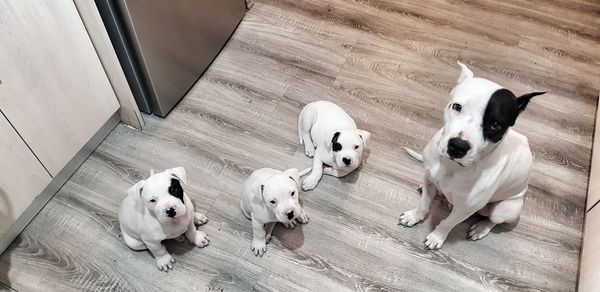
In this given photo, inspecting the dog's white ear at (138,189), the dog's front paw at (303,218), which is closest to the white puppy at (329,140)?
the dog's front paw at (303,218)

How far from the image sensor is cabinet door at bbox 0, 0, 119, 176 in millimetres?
1620

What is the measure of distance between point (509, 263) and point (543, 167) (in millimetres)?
552

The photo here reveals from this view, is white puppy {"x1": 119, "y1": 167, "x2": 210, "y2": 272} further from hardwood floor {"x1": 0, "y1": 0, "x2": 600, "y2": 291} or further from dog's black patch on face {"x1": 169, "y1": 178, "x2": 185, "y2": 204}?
hardwood floor {"x1": 0, "y1": 0, "x2": 600, "y2": 291}

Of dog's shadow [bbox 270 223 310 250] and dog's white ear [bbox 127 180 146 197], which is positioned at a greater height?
dog's white ear [bbox 127 180 146 197]

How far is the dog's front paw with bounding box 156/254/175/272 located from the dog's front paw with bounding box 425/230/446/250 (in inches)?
41.1

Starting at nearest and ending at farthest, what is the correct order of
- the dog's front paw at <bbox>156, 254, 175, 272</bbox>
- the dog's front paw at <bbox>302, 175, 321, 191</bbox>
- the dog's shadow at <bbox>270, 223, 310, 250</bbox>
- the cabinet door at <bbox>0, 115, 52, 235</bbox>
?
1. the cabinet door at <bbox>0, 115, 52, 235</bbox>
2. the dog's front paw at <bbox>156, 254, 175, 272</bbox>
3. the dog's shadow at <bbox>270, 223, 310, 250</bbox>
4. the dog's front paw at <bbox>302, 175, 321, 191</bbox>

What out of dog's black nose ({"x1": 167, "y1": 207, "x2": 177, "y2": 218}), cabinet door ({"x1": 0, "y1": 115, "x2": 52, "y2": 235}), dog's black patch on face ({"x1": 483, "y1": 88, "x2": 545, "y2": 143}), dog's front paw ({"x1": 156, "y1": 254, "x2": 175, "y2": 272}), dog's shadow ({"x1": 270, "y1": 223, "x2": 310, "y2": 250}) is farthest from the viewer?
dog's shadow ({"x1": 270, "y1": 223, "x2": 310, "y2": 250})

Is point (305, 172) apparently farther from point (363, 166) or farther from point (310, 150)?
point (363, 166)

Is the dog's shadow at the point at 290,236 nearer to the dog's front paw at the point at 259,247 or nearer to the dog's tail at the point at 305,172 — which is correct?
the dog's front paw at the point at 259,247

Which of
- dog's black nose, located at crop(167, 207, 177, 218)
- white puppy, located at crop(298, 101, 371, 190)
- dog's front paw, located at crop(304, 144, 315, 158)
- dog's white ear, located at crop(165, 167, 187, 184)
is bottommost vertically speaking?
dog's front paw, located at crop(304, 144, 315, 158)

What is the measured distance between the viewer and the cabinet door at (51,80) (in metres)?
1.62

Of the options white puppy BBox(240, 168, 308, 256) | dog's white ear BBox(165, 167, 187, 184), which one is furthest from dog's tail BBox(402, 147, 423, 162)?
dog's white ear BBox(165, 167, 187, 184)

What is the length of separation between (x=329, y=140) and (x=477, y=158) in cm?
73

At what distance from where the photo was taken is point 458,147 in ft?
4.43
